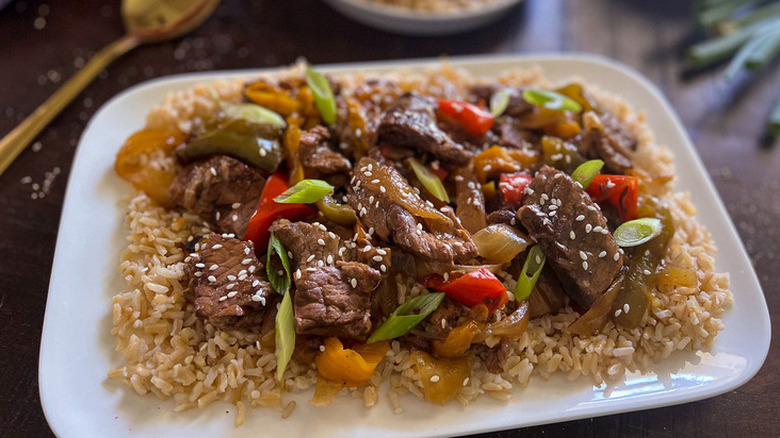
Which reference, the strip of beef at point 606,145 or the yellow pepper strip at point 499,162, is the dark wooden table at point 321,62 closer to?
the strip of beef at point 606,145

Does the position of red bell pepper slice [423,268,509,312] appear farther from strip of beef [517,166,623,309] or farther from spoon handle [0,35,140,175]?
spoon handle [0,35,140,175]

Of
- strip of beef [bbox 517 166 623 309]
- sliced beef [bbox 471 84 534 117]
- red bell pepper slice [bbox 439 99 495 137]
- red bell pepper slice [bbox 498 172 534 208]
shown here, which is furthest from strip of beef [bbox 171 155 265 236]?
sliced beef [bbox 471 84 534 117]

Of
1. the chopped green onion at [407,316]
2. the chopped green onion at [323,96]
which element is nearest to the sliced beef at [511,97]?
the chopped green onion at [323,96]

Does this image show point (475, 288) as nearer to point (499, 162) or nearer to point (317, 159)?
point (499, 162)

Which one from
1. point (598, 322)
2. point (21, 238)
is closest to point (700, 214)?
point (598, 322)

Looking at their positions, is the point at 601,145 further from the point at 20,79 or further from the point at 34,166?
the point at 20,79

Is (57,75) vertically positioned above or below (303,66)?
below
